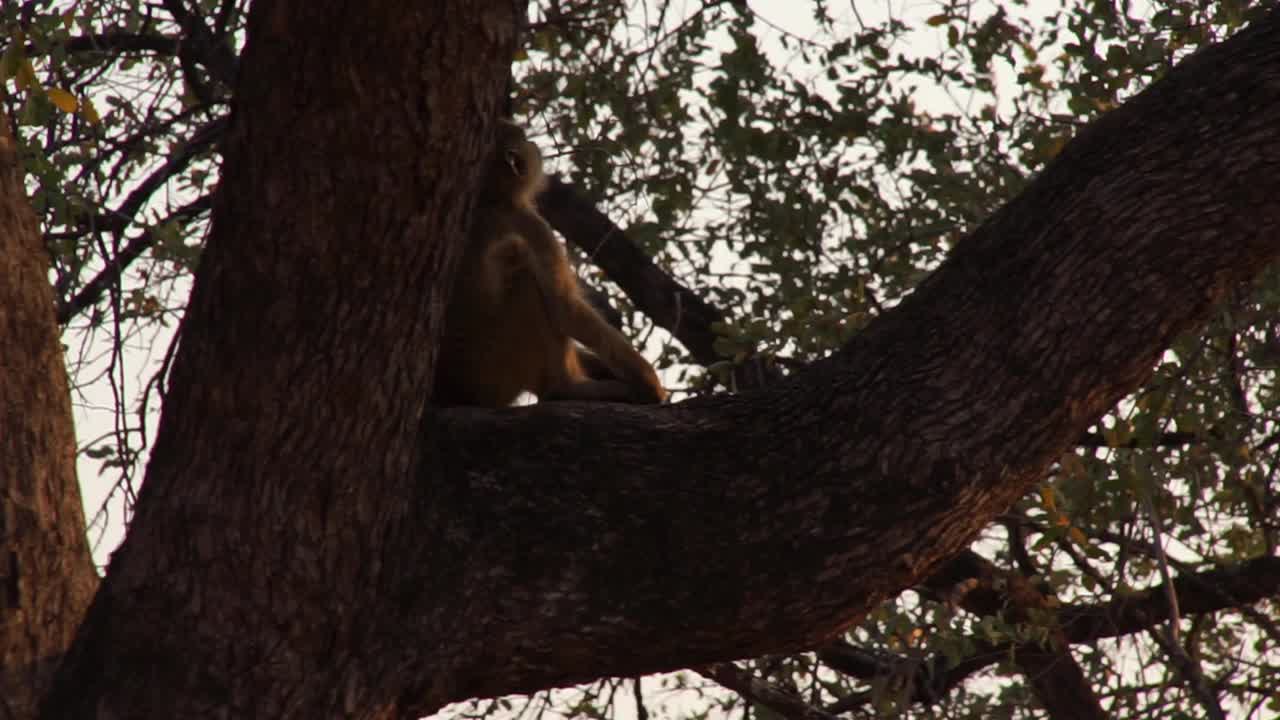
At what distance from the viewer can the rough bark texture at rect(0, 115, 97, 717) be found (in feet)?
9.33

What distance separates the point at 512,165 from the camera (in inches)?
171

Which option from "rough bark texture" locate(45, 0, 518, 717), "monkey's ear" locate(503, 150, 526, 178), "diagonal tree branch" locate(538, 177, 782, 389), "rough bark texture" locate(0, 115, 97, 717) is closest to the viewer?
"rough bark texture" locate(45, 0, 518, 717)

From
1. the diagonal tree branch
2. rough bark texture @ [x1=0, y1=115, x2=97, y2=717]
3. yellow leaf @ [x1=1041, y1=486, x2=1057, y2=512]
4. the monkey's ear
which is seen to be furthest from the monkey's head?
the diagonal tree branch

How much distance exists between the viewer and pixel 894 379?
3.11 m

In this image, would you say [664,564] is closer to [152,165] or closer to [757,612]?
[757,612]

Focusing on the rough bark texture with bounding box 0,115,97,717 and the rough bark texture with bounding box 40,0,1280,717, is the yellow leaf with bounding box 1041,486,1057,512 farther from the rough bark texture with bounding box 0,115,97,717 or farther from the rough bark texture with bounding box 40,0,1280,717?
the rough bark texture with bounding box 0,115,97,717

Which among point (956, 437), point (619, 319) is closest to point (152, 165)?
point (619, 319)

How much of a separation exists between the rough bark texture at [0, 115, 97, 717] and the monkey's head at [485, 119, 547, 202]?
153cm

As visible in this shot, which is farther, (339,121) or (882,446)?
(882,446)

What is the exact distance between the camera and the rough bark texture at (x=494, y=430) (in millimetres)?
2725

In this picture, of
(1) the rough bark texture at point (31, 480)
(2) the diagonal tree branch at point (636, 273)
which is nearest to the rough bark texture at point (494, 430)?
(1) the rough bark texture at point (31, 480)

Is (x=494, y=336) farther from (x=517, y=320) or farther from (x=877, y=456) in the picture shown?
(x=877, y=456)

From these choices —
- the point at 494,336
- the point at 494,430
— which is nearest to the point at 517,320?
the point at 494,336

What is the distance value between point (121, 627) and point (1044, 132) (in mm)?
4037
